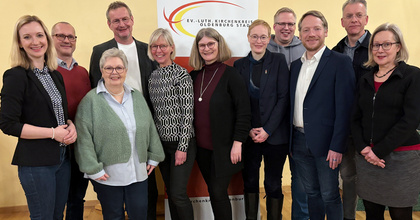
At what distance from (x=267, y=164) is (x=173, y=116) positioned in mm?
828

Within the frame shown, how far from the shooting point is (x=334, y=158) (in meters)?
1.94

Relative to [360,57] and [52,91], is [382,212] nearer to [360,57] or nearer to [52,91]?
[360,57]

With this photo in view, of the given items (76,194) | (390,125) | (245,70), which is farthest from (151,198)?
(390,125)

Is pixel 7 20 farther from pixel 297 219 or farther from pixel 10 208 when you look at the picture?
pixel 297 219

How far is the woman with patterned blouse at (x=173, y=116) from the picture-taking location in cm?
207

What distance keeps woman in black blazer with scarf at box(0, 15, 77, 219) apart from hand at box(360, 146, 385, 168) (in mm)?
1812

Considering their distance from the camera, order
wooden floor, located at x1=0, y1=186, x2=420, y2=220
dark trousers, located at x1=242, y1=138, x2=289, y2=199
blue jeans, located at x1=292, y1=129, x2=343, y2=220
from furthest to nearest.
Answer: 1. wooden floor, located at x1=0, y1=186, x2=420, y2=220
2. dark trousers, located at x1=242, y1=138, x2=289, y2=199
3. blue jeans, located at x1=292, y1=129, x2=343, y2=220

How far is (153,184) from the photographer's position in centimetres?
258

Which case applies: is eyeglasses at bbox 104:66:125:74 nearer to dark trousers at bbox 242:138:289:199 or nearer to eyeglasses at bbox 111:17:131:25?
eyeglasses at bbox 111:17:131:25

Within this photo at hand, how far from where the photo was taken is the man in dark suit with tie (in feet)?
7.72

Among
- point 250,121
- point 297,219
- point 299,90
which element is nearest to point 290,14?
point 299,90

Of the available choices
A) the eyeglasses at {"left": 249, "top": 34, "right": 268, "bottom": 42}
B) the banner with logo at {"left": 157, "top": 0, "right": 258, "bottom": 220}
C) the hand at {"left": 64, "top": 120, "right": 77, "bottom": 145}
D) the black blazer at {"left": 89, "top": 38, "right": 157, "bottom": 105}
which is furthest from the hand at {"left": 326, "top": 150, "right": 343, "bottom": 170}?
the hand at {"left": 64, "top": 120, "right": 77, "bottom": 145}

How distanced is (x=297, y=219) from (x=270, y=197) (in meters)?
0.56

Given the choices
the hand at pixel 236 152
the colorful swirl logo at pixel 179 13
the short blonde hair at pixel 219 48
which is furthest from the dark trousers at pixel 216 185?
the colorful swirl logo at pixel 179 13
